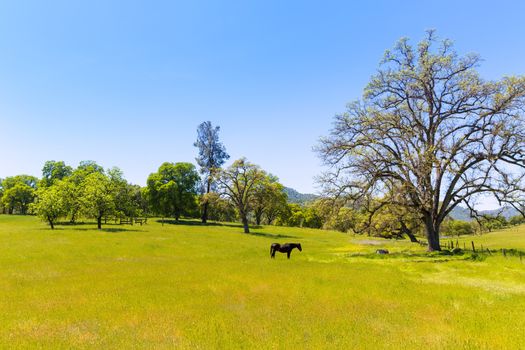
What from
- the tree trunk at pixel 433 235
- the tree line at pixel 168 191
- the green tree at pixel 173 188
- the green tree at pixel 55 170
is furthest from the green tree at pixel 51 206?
the tree trunk at pixel 433 235

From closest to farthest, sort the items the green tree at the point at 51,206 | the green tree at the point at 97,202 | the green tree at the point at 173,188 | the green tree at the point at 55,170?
the green tree at the point at 51,206
the green tree at the point at 97,202
the green tree at the point at 173,188
the green tree at the point at 55,170

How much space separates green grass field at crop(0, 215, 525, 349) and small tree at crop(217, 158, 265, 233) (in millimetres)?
37736

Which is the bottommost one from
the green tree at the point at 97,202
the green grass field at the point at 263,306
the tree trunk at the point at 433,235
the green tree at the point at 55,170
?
the green grass field at the point at 263,306

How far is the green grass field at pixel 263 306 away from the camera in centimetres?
873

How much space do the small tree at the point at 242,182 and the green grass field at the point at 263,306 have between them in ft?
124

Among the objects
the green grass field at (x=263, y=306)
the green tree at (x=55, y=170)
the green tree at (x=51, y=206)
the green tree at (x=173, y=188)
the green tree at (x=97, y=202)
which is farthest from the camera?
the green tree at (x=55, y=170)

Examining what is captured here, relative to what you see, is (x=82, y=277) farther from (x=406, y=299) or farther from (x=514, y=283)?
(x=514, y=283)

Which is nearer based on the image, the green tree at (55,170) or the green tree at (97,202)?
the green tree at (97,202)

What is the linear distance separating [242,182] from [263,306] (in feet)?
165

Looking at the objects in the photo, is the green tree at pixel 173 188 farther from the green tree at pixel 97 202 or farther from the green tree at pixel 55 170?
the green tree at pixel 55 170

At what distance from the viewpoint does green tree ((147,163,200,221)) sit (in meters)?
75.4

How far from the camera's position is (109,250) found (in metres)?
29.8

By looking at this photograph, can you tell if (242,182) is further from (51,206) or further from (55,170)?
(55,170)

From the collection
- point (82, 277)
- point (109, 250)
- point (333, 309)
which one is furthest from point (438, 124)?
point (109, 250)
